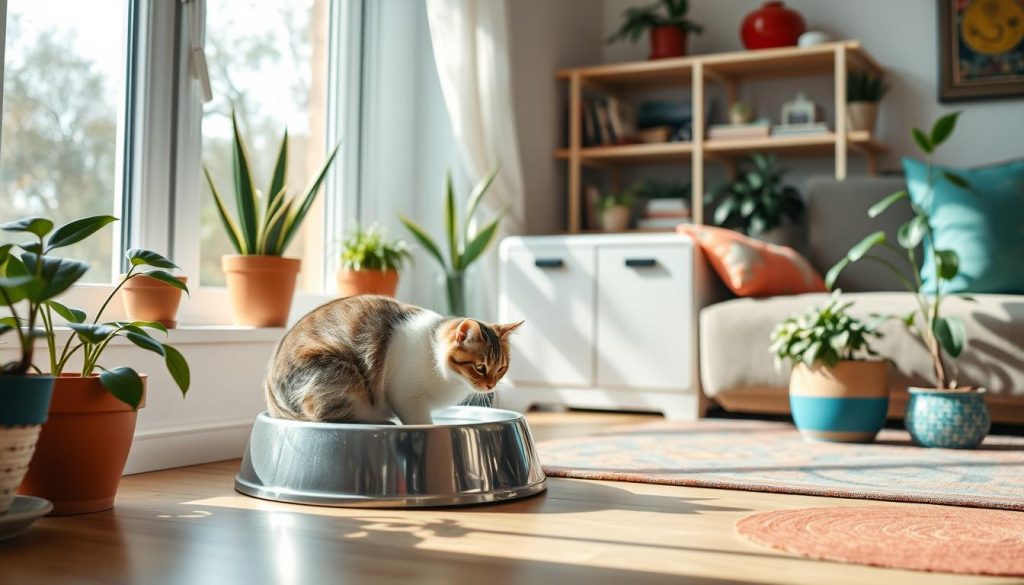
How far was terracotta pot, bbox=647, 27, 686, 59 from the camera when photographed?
4.41 meters

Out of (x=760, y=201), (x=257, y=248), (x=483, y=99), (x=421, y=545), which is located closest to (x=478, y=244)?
Answer: (x=483, y=99)

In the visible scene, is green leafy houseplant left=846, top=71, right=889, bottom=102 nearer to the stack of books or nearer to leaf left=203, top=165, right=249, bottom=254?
the stack of books

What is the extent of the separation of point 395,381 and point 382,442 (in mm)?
147

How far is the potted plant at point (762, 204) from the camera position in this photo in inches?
155

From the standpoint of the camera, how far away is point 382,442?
169 centimetres

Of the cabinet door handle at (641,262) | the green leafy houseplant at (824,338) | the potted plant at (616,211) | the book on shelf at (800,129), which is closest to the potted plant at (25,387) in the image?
the green leafy houseplant at (824,338)

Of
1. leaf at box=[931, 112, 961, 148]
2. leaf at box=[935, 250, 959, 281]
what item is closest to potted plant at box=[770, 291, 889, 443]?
leaf at box=[935, 250, 959, 281]

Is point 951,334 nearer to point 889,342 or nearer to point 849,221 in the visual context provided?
point 889,342

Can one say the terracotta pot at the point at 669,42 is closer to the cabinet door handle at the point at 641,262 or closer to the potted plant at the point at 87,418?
the cabinet door handle at the point at 641,262

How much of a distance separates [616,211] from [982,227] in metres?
1.53

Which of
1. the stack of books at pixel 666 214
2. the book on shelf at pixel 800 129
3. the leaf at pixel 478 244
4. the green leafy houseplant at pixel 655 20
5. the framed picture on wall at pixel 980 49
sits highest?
the green leafy houseplant at pixel 655 20

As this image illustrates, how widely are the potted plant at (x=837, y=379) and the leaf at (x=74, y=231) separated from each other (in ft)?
6.05

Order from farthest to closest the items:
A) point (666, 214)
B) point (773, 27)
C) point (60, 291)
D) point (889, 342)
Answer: point (666, 214)
point (773, 27)
point (889, 342)
point (60, 291)

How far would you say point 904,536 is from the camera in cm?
152
